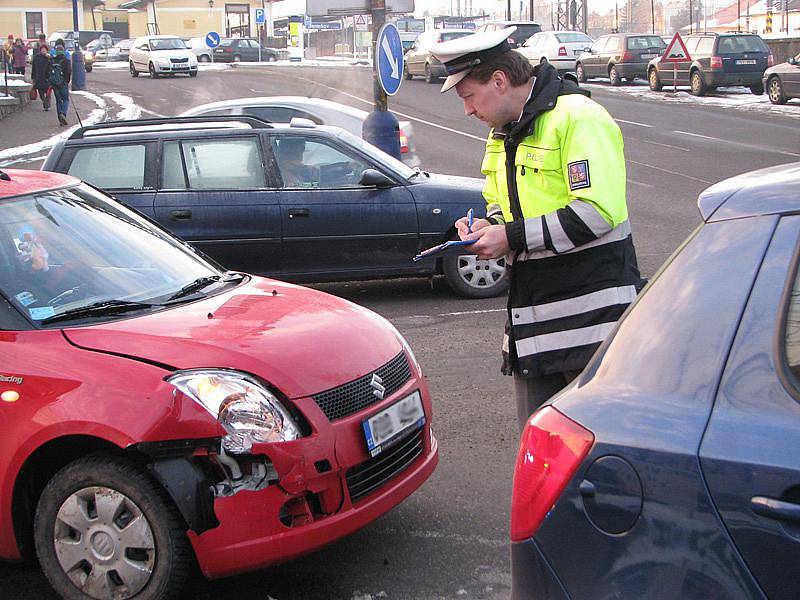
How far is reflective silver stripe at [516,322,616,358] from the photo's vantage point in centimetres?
350

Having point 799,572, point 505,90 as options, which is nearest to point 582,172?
point 505,90

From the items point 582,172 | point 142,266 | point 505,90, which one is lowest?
point 142,266

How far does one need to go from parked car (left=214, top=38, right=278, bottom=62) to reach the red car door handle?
63408 millimetres

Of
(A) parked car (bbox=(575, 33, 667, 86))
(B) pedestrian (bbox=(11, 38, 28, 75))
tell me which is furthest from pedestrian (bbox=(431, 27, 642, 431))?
(B) pedestrian (bbox=(11, 38, 28, 75))

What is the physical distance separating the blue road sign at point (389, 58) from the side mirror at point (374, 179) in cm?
471

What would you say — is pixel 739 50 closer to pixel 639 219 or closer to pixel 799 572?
pixel 639 219

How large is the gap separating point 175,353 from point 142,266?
1036 millimetres

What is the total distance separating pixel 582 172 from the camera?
337cm

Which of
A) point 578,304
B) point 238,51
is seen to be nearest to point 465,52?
point 578,304

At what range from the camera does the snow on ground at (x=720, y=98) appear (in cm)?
2764

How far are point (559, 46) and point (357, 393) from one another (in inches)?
1475

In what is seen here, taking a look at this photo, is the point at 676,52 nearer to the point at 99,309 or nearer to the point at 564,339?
the point at 99,309

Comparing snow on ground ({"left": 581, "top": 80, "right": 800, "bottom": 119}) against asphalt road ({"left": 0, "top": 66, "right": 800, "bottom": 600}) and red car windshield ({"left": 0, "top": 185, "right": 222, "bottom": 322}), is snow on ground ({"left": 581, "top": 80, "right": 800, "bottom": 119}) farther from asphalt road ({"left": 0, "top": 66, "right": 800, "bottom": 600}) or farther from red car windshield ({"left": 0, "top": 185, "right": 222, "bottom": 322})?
red car windshield ({"left": 0, "top": 185, "right": 222, "bottom": 322})

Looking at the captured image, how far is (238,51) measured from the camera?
63.6 m
